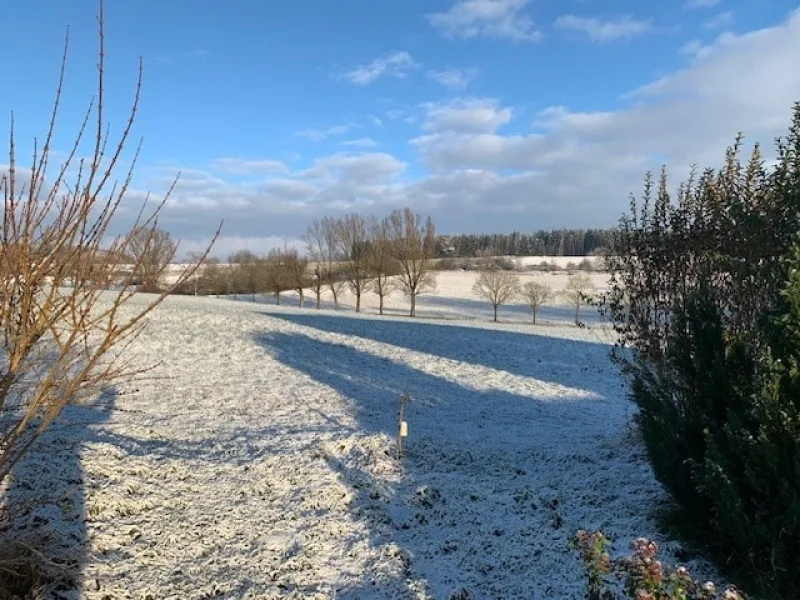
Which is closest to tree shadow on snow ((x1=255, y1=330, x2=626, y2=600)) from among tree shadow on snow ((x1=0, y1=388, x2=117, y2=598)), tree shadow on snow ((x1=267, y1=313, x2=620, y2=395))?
tree shadow on snow ((x1=0, y1=388, x2=117, y2=598))

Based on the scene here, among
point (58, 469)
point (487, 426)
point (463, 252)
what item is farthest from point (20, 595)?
point (463, 252)

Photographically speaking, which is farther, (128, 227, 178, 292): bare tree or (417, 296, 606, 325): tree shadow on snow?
(417, 296, 606, 325): tree shadow on snow

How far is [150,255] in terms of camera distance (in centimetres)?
308

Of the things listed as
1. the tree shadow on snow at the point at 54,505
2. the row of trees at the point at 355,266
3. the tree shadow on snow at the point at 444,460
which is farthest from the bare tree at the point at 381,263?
the tree shadow on snow at the point at 54,505

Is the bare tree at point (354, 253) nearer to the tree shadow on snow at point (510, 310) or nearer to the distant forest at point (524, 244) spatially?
the tree shadow on snow at point (510, 310)

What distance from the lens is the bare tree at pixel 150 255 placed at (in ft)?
8.79

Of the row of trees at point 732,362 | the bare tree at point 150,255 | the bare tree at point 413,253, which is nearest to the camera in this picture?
the bare tree at point 150,255

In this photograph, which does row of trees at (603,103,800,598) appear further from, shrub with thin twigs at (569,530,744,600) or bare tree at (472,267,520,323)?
bare tree at (472,267,520,323)

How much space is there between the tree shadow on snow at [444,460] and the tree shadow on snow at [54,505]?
7.21ft

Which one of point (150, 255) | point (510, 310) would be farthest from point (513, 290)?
point (150, 255)

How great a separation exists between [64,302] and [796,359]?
471 centimetres

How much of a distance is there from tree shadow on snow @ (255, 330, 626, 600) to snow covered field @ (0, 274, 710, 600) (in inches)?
1.0

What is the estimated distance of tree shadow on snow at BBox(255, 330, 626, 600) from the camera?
5.02 m

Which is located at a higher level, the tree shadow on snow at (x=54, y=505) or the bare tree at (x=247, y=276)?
the bare tree at (x=247, y=276)
